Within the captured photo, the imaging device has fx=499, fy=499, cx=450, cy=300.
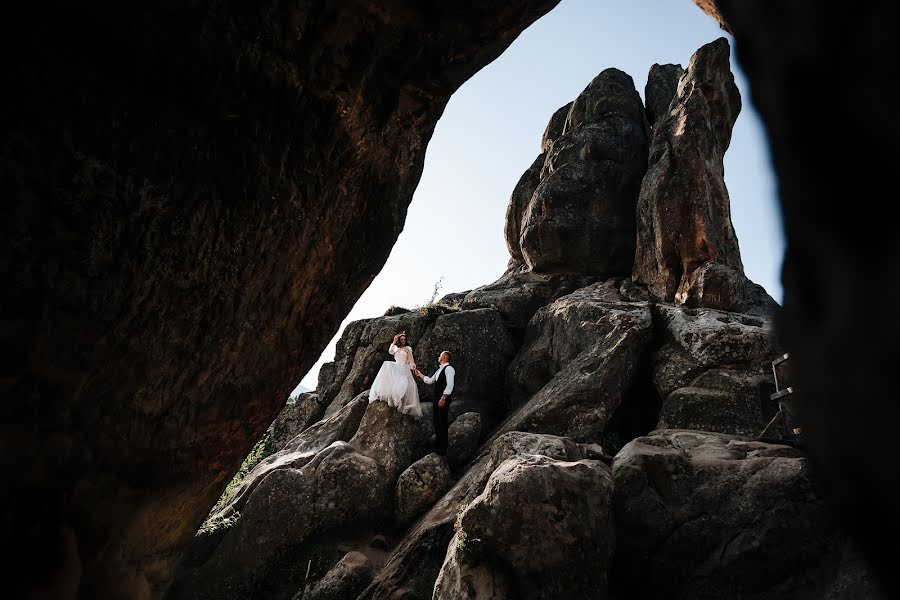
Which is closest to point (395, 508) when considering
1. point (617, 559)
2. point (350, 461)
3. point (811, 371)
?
point (350, 461)

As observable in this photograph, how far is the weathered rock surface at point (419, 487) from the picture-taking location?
13805mm

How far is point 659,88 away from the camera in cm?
2886

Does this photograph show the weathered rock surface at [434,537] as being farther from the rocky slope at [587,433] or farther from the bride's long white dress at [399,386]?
the bride's long white dress at [399,386]

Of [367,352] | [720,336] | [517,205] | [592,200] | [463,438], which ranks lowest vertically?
[463,438]

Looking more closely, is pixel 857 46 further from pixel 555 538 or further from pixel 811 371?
pixel 555 538

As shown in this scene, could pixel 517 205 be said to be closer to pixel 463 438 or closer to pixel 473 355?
pixel 473 355

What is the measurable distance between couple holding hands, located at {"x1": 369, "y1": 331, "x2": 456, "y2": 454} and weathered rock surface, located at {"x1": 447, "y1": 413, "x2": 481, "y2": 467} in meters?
0.41

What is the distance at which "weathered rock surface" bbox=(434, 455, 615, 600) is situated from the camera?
25.1 feet

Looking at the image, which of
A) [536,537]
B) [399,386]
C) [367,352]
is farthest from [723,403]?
[367,352]

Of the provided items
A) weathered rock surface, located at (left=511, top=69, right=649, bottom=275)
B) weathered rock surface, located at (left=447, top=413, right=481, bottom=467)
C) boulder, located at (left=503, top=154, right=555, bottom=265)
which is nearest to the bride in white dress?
weathered rock surface, located at (left=447, top=413, right=481, bottom=467)

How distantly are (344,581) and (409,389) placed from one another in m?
6.33

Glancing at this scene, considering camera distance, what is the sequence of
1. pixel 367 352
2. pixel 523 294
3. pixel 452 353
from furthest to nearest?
pixel 523 294 < pixel 367 352 < pixel 452 353

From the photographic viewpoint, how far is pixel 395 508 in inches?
562

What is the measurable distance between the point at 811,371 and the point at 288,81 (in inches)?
205
